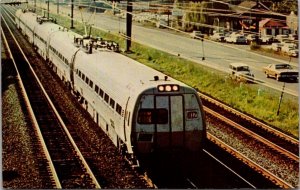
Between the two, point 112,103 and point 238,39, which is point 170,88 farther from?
point 238,39

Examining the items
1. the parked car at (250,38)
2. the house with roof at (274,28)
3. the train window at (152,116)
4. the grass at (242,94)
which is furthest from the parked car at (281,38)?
the train window at (152,116)

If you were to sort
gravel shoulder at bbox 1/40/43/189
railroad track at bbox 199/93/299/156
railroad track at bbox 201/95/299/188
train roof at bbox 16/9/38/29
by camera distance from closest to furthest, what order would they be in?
gravel shoulder at bbox 1/40/43/189 → railroad track at bbox 201/95/299/188 → railroad track at bbox 199/93/299/156 → train roof at bbox 16/9/38/29

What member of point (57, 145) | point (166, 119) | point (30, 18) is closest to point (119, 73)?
point (166, 119)

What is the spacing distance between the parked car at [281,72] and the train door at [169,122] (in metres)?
15.6

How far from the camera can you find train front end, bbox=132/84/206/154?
450 inches

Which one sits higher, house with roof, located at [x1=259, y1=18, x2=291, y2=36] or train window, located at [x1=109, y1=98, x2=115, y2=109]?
house with roof, located at [x1=259, y1=18, x2=291, y2=36]

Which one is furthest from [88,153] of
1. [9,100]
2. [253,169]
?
[9,100]

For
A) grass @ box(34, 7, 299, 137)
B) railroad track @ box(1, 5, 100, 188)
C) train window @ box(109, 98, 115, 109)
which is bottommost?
railroad track @ box(1, 5, 100, 188)

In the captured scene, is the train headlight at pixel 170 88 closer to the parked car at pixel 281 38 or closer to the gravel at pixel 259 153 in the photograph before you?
the gravel at pixel 259 153

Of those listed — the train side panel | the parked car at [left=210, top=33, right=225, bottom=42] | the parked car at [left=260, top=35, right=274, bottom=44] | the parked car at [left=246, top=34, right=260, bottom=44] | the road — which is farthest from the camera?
the parked car at [left=210, top=33, right=225, bottom=42]

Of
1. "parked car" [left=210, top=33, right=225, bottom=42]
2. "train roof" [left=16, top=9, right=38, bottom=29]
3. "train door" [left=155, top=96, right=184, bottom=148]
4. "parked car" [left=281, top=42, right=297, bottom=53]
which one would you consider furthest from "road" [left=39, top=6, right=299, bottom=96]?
"train door" [left=155, top=96, right=184, bottom=148]

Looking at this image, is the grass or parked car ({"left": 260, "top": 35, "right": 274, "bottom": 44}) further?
parked car ({"left": 260, "top": 35, "right": 274, "bottom": 44})

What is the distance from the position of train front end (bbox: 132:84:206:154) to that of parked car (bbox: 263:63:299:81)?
15479mm

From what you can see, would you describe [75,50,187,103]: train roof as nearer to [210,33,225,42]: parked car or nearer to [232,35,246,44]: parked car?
[232,35,246,44]: parked car
